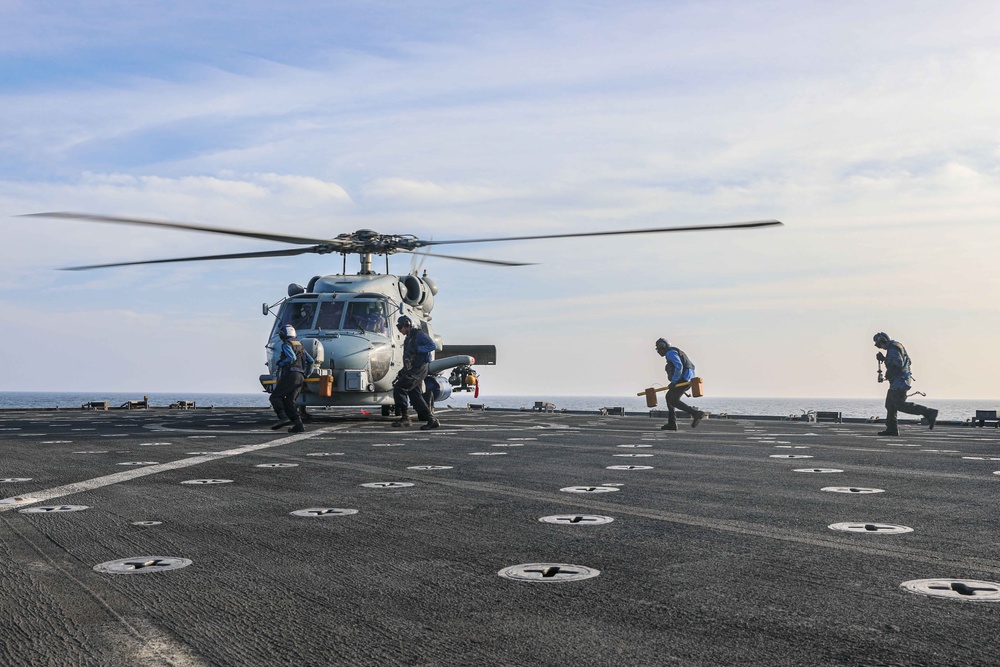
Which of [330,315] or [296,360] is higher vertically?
[330,315]

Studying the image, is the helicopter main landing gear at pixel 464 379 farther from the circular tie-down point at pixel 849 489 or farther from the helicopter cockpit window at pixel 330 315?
the circular tie-down point at pixel 849 489

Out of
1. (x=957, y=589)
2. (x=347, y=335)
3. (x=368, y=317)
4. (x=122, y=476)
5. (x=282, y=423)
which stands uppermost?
(x=368, y=317)

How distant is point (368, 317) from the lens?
77.3 ft

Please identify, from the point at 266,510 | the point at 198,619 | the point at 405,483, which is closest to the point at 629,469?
the point at 405,483

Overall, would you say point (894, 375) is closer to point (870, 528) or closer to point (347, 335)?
point (347, 335)

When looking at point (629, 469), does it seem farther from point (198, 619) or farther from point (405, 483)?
point (198, 619)

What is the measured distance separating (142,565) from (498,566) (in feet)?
6.43

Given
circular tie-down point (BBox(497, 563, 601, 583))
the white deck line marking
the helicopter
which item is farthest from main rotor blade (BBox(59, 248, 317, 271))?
circular tie-down point (BBox(497, 563, 601, 583))

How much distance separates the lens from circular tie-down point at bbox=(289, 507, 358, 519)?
21.9ft

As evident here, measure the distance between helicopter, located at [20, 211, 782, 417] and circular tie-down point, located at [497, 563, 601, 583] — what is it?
14798mm

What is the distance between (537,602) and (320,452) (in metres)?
9.47

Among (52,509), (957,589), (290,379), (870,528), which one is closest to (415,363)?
(290,379)

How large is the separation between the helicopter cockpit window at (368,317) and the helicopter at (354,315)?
0.09 ft

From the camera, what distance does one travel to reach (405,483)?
8.79m
